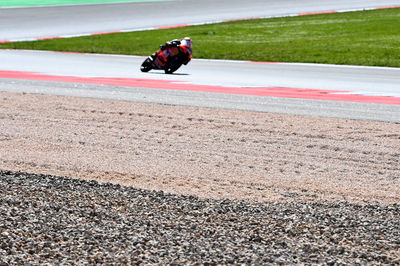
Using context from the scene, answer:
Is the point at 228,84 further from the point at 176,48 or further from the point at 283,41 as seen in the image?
the point at 283,41

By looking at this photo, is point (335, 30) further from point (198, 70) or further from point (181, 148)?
point (181, 148)

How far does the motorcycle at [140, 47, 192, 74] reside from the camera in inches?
749

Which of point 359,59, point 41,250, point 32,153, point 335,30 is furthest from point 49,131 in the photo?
point 335,30

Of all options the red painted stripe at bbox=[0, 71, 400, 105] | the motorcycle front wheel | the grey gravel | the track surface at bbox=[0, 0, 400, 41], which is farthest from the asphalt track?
the grey gravel

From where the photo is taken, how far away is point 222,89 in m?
16.5

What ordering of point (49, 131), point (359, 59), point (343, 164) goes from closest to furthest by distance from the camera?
point (343, 164), point (49, 131), point (359, 59)

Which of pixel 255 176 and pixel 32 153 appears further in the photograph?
pixel 32 153

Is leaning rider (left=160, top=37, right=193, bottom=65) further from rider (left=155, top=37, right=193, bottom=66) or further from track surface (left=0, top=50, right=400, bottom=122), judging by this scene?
track surface (left=0, top=50, right=400, bottom=122)

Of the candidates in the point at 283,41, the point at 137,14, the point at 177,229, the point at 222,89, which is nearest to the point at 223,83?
the point at 222,89

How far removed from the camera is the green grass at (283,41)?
902 inches

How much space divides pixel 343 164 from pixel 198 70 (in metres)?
11.0

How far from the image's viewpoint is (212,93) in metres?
15.7

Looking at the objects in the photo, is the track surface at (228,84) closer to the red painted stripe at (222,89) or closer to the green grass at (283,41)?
the red painted stripe at (222,89)

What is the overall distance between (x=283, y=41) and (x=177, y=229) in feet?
68.3
